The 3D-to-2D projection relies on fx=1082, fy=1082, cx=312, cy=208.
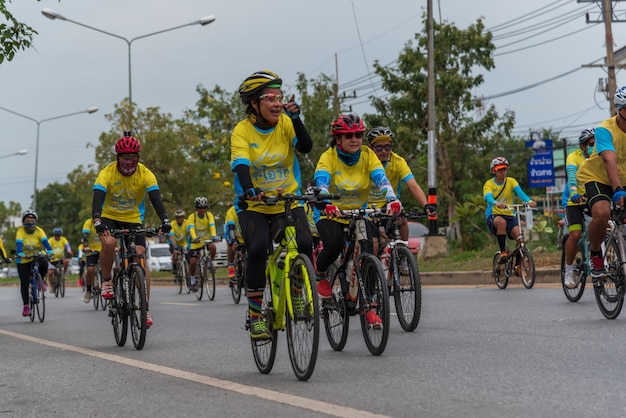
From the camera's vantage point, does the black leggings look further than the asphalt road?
Yes

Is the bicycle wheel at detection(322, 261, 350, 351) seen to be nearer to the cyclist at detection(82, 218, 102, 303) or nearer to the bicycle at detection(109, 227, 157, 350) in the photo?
the bicycle at detection(109, 227, 157, 350)

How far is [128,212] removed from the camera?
11.2m

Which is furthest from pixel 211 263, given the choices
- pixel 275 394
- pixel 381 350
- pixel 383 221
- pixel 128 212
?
pixel 275 394

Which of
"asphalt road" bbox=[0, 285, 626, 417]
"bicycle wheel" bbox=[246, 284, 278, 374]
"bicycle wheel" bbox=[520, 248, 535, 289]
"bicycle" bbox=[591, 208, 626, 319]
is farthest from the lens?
"bicycle wheel" bbox=[520, 248, 535, 289]

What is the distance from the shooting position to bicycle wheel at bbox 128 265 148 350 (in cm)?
960

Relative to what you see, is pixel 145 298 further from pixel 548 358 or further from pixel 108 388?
pixel 548 358

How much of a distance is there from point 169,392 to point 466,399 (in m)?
1.98

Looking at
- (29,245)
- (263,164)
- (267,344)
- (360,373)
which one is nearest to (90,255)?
(29,245)

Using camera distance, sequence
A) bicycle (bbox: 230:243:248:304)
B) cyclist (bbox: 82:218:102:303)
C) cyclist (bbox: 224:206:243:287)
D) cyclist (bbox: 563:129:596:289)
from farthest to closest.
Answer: cyclist (bbox: 82:218:102:303)
cyclist (bbox: 224:206:243:287)
bicycle (bbox: 230:243:248:304)
cyclist (bbox: 563:129:596:289)

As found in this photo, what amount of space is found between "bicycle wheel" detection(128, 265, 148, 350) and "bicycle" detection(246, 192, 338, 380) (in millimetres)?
2278

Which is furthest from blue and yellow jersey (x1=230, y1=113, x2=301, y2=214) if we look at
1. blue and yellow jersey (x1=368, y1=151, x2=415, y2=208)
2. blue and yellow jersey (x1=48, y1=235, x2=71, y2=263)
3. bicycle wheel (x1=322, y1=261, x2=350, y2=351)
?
blue and yellow jersey (x1=48, y1=235, x2=71, y2=263)

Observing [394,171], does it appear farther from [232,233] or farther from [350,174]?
[232,233]

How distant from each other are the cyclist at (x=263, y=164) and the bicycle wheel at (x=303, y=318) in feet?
1.18

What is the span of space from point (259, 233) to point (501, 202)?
978cm
